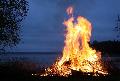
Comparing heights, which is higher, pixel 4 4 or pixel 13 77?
pixel 4 4

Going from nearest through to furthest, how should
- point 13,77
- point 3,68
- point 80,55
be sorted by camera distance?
point 13,77 < point 3,68 < point 80,55

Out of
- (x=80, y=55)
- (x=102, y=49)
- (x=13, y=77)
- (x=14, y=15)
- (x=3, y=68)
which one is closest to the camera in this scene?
(x=13, y=77)

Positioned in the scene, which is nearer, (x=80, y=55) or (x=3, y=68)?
(x=3, y=68)

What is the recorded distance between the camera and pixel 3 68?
36125 mm

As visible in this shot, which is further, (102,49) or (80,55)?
(102,49)

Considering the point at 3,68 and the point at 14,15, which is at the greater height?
the point at 14,15

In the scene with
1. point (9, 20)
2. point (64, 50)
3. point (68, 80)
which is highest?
point (9, 20)

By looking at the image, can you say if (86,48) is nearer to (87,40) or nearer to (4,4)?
(87,40)

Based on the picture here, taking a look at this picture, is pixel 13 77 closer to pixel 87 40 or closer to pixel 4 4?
pixel 4 4

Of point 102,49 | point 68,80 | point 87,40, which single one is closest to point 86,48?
point 87,40

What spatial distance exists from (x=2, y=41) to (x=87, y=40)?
9.47m

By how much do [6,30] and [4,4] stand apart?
2.47 m

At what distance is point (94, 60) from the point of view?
41.3m

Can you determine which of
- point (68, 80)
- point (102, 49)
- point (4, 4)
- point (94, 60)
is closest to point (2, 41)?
point (4, 4)
